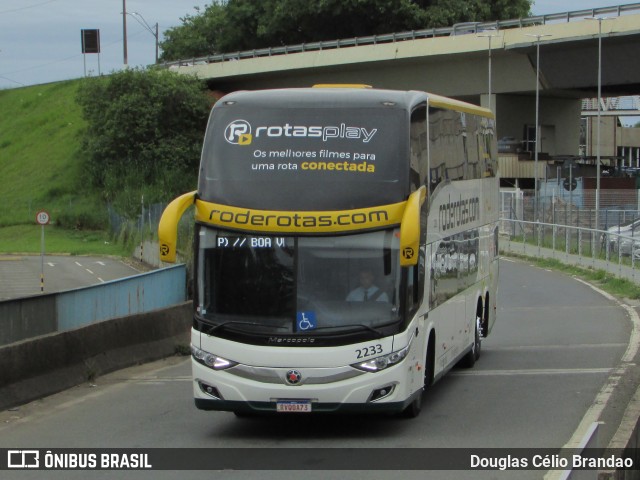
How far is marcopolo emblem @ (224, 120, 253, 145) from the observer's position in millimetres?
11969

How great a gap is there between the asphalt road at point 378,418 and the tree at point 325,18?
59.2m

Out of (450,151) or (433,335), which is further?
(450,151)

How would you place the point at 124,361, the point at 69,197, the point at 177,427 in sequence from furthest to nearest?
1. the point at 69,197
2. the point at 124,361
3. the point at 177,427

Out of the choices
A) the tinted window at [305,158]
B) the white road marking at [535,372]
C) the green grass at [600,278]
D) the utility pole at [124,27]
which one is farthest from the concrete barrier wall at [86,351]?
the utility pole at [124,27]

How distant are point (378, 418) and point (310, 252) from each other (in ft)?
8.42

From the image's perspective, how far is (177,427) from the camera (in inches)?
493

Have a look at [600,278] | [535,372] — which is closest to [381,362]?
[535,372]

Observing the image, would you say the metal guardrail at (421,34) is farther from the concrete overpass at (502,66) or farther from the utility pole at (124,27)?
the utility pole at (124,27)

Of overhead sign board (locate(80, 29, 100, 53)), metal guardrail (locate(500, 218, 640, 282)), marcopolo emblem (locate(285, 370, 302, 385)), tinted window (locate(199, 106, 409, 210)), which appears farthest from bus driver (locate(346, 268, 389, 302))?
overhead sign board (locate(80, 29, 100, 53))

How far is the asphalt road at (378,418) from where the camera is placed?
11328 mm

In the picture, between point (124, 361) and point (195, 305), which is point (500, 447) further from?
point (124, 361)

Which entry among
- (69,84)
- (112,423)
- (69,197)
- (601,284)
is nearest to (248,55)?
(69,197)

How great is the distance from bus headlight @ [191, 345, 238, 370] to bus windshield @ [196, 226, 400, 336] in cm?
32

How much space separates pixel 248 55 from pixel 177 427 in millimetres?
61886
